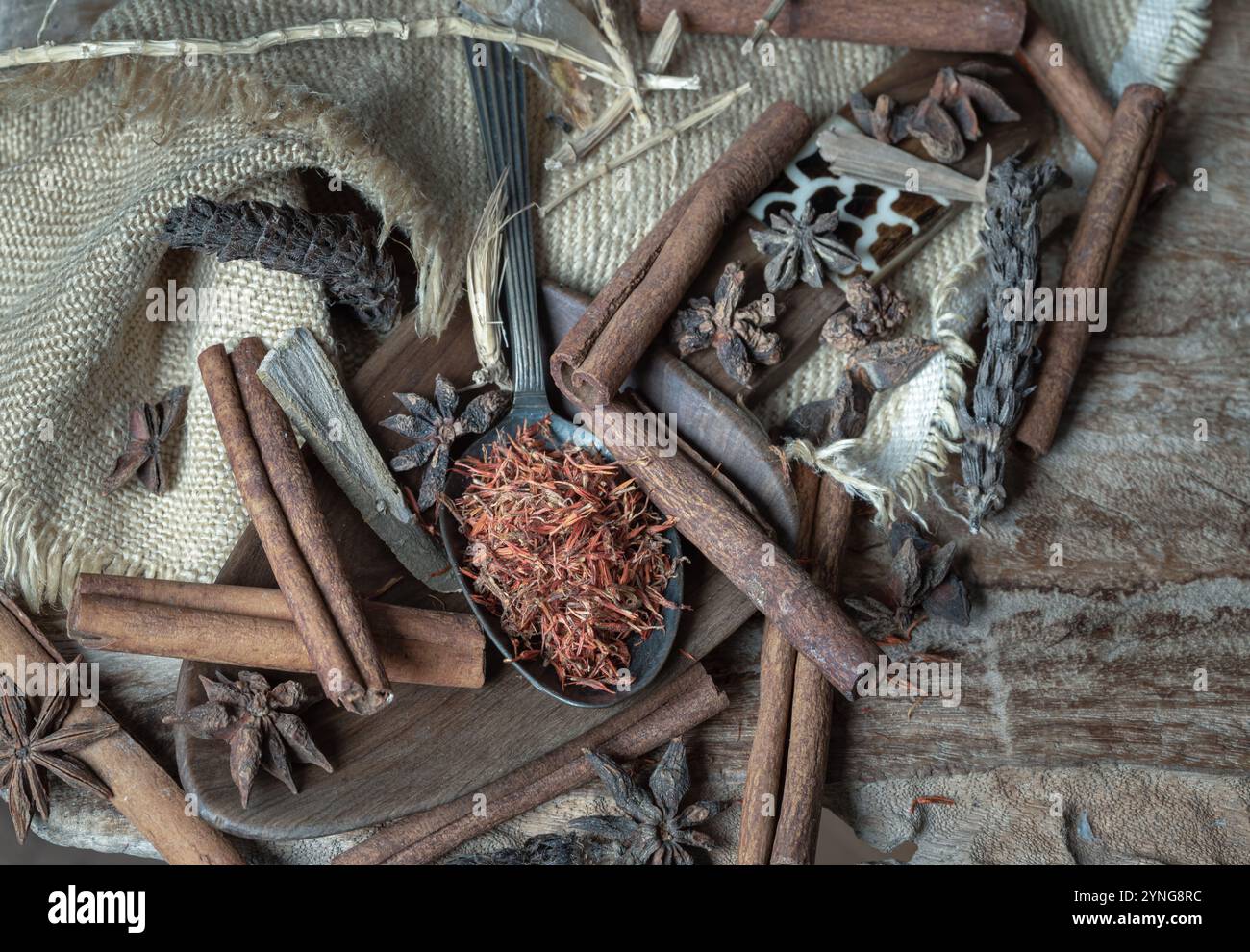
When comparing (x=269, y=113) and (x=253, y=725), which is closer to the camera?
(x=253, y=725)

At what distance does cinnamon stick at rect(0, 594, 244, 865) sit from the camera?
1878 mm

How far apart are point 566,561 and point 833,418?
2.07 ft

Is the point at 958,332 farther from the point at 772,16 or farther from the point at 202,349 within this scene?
the point at 202,349

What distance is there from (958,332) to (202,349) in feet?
4.96

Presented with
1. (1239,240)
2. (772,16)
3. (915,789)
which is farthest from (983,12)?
(915,789)

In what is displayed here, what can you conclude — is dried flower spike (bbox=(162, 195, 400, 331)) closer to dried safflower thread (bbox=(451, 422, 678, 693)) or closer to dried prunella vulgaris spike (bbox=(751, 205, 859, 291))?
dried safflower thread (bbox=(451, 422, 678, 693))

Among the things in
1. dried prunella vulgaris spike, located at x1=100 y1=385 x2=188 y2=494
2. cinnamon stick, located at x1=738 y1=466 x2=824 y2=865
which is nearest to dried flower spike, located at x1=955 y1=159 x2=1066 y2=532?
cinnamon stick, located at x1=738 y1=466 x2=824 y2=865

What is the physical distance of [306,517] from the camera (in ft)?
6.17

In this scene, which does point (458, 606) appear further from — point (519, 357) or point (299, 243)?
point (299, 243)

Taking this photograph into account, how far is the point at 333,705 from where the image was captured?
6.34ft

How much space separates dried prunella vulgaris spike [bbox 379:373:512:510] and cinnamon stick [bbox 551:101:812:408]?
Answer: 7.0 inches

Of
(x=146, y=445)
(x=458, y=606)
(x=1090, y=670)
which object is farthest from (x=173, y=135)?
(x=1090, y=670)

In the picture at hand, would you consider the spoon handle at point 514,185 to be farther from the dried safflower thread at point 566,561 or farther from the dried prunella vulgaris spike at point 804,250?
the dried prunella vulgaris spike at point 804,250

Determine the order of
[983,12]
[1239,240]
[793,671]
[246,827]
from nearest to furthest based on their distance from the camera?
[246,827], [793,671], [983,12], [1239,240]
